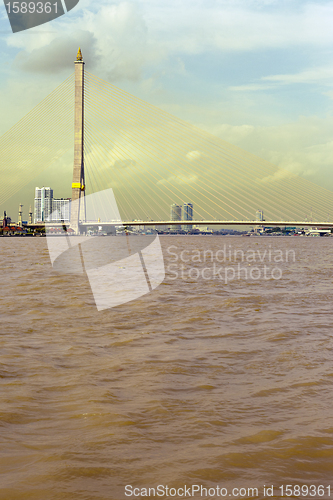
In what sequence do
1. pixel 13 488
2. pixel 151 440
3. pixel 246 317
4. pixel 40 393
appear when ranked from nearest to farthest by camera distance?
pixel 13 488 < pixel 151 440 < pixel 40 393 < pixel 246 317

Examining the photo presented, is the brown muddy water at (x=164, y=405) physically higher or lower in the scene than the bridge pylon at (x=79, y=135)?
lower

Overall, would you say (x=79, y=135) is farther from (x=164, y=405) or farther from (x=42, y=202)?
(x=42, y=202)

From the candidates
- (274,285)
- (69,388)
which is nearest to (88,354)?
(69,388)

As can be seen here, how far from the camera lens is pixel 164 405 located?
9.16 feet

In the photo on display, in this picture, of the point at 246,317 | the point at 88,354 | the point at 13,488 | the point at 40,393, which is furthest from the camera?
the point at 246,317

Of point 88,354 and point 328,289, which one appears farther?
point 328,289

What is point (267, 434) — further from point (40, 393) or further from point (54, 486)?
point (40, 393)

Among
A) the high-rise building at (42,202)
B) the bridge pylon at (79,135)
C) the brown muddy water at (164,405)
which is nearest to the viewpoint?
the brown muddy water at (164,405)

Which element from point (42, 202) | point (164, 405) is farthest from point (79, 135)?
point (42, 202)

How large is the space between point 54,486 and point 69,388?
3.91 ft

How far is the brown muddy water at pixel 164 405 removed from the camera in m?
1.97

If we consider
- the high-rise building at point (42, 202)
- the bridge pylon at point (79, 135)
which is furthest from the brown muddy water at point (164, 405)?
the high-rise building at point (42, 202)

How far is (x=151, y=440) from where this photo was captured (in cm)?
231

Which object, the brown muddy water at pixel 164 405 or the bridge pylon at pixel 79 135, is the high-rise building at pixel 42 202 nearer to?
the bridge pylon at pixel 79 135
